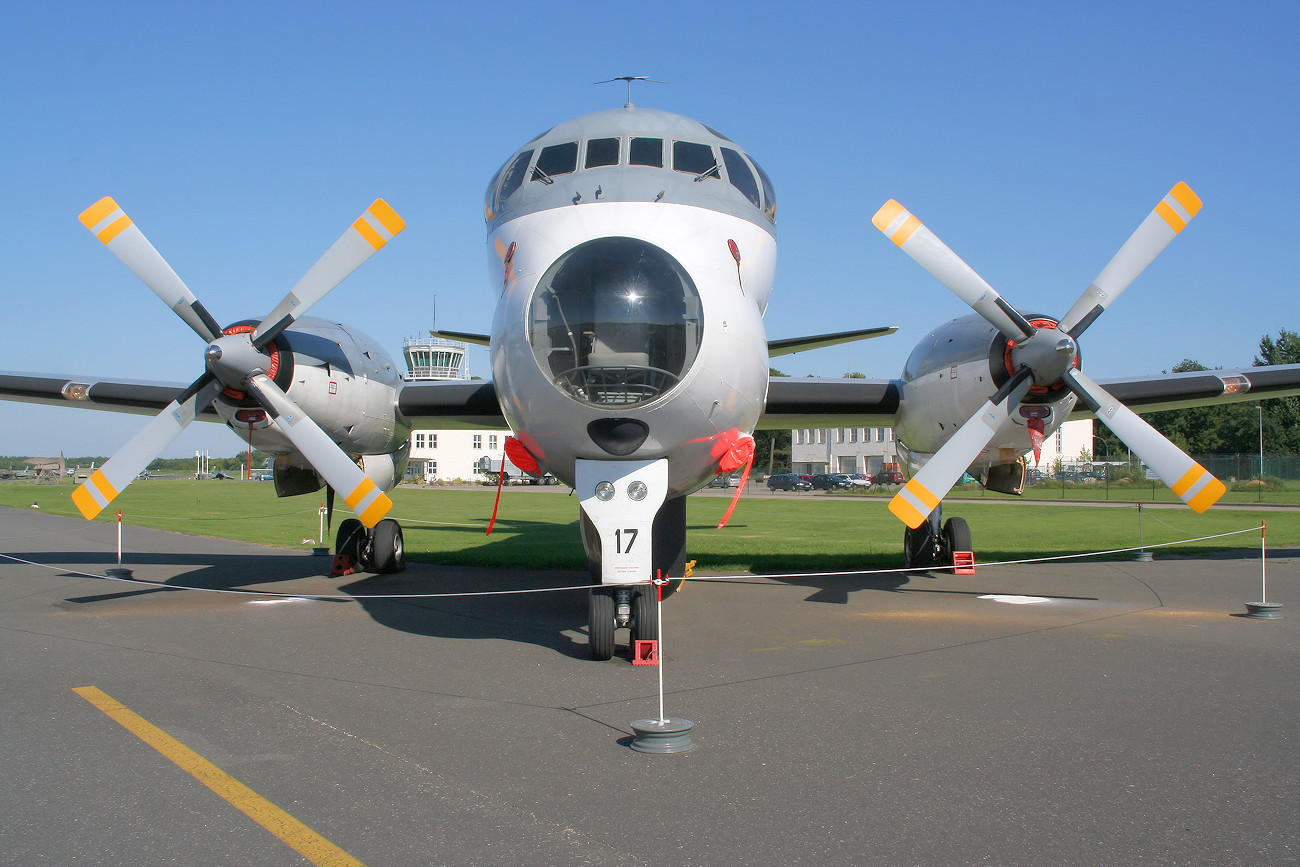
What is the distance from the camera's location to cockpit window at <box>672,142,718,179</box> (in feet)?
25.1

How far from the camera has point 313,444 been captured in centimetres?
929

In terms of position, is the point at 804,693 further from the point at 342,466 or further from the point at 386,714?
the point at 342,466

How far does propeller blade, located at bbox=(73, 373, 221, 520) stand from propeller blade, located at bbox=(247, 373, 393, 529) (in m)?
0.63

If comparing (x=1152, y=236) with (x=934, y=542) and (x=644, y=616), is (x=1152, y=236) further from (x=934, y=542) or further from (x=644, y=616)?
(x=644, y=616)

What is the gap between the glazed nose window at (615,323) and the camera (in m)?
6.24

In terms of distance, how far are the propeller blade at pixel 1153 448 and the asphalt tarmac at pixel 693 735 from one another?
1317 mm

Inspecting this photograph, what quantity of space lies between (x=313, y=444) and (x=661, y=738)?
5959 mm

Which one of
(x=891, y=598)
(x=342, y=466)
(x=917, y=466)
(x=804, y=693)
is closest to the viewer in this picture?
(x=804, y=693)

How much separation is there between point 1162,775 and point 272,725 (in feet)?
15.9

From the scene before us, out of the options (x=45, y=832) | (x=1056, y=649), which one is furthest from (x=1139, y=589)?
(x=45, y=832)

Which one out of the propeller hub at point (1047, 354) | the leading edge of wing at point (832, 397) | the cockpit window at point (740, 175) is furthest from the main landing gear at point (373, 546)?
the propeller hub at point (1047, 354)

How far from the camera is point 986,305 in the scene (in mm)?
9266

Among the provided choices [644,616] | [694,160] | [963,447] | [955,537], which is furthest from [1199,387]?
[644,616]

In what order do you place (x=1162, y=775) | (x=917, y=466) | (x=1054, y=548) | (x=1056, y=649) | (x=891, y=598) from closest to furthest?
(x=1162, y=775) → (x=1056, y=649) → (x=891, y=598) → (x=917, y=466) → (x=1054, y=548)
